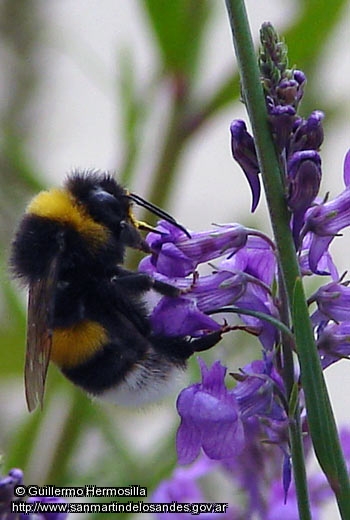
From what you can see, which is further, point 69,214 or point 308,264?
point 69,214

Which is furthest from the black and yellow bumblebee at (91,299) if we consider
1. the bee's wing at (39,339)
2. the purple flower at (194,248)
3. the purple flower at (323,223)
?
the purple flower at (323,223)

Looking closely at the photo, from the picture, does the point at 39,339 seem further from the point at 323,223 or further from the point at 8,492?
the point at 323,223

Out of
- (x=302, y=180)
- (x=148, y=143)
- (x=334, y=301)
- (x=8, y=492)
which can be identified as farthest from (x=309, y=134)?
(x=148, y=143)

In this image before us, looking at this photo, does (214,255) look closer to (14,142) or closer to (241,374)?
(241,374)

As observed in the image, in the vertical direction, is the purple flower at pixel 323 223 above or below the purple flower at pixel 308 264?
above

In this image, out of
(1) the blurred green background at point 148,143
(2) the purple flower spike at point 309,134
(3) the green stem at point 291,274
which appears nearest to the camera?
(3) the green stem at point 291,274

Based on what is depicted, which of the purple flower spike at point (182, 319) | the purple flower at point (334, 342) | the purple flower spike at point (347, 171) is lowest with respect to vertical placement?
the purple flower at point (334, 342)

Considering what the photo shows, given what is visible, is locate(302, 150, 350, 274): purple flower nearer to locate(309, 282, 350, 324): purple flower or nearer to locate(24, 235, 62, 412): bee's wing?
locate(309, 282, 350, 324): purple flower

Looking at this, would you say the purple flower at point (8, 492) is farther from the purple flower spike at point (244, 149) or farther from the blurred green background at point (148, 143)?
the blurred green background at point (148, 143)
